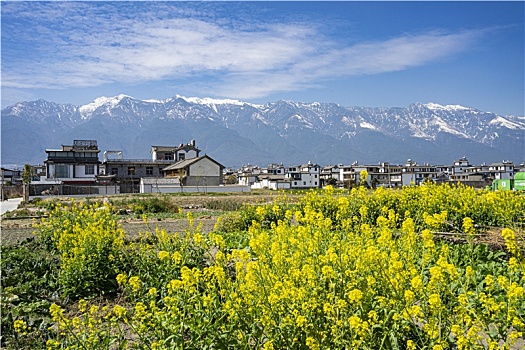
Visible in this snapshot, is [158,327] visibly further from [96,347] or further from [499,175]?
[499,175]

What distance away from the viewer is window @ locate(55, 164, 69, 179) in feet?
175

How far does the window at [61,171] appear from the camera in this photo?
53.3 meters

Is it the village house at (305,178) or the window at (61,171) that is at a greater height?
the window at (61,171)

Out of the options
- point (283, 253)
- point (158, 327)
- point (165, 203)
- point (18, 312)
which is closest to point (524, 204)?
point (283, 253)

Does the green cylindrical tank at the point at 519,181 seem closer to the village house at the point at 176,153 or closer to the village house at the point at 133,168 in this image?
the village house at the point at 176,153

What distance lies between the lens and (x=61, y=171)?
5378 cm

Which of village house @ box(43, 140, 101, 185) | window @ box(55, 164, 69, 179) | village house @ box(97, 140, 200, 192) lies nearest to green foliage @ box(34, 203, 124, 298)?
village house @ box(43, 140, 101, 185)

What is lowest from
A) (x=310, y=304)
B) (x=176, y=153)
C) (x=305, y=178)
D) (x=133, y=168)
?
(x=310, y=304)

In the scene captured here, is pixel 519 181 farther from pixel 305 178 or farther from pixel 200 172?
pixel 305 178

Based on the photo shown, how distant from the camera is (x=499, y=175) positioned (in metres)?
94.5

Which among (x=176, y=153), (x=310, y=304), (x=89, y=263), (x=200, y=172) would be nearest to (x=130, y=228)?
(x=89, y=263)

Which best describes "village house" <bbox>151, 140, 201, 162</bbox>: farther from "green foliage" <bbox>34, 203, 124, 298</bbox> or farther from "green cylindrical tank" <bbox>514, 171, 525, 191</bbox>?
"green foliage" <bbox>34, 203, 124, 298</bbox>

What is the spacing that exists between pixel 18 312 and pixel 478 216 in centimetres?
860

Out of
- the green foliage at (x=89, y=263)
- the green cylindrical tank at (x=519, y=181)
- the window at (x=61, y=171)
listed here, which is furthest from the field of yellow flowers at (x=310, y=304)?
the window at (x=61, y=171)
